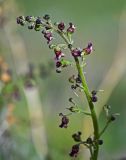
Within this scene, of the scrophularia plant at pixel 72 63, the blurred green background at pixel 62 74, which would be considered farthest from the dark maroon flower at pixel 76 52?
the blurred green background at pixel 62 74

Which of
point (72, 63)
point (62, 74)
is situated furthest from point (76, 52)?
point (62, 74)

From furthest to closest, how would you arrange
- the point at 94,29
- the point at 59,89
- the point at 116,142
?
1. the point at 94,29
2. the point at 59,89
3. the point at 116,142

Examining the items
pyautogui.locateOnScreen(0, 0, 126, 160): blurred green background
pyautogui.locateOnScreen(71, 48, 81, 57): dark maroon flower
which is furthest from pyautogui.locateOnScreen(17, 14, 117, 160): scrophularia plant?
pyautogui.locateOnScreen(0, 0, 126, 160): blurred green background

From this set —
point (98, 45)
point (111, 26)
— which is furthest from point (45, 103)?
point (111, 26)

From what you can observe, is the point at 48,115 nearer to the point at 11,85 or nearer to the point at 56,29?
the point at 11,85

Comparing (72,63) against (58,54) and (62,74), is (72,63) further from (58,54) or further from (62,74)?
(62,74)

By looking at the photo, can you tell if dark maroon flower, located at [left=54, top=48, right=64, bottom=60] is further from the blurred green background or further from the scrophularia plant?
the blurred green background

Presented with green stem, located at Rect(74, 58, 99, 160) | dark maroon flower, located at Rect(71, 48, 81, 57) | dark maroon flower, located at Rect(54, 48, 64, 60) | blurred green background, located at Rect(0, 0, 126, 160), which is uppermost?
dark maroon flower, located at Rect(71, 48, 81, 57)

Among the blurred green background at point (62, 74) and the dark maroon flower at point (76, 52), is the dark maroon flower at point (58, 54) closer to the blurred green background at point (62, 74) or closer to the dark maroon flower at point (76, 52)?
the dark maroon flower at point (76, 52)
